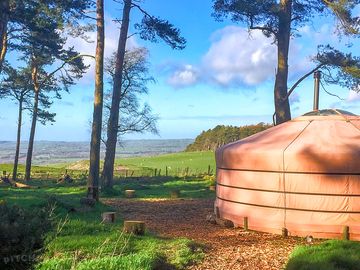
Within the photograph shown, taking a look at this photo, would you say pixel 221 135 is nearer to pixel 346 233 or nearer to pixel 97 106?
pixel 97 106

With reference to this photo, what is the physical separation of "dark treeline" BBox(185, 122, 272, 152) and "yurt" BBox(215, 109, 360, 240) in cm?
3356

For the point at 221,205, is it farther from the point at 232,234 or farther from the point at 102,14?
the point at 102,14

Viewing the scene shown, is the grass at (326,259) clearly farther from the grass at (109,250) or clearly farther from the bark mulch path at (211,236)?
the grass at (109,250)

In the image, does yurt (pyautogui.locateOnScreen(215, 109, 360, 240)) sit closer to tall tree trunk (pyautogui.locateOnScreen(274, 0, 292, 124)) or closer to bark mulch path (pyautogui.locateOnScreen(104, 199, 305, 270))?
bark mulch path (pyautogui.locateOnScreen(104, 199, 305, 270))

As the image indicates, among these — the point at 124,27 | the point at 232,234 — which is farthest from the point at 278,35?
the point at 232,234

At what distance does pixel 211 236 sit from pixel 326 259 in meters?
2.91

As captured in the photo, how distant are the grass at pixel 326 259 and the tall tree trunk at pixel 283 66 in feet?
30.9

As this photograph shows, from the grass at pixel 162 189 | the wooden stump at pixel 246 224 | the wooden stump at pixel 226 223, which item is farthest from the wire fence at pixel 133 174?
the wooden stump at pixel 246 224

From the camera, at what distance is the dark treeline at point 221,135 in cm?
4446

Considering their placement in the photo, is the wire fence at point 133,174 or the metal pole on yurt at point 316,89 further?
the wire fence at point 133,174

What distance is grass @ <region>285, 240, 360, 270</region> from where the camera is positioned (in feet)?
15.4

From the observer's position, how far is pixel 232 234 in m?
7.92

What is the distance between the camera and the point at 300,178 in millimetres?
7801

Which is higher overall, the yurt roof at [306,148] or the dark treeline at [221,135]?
the dark treeline at [221,135]
